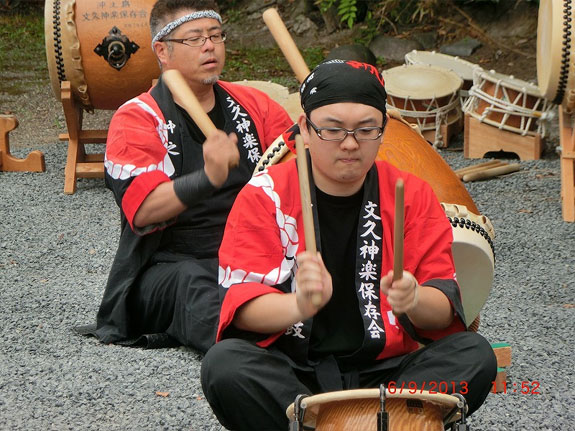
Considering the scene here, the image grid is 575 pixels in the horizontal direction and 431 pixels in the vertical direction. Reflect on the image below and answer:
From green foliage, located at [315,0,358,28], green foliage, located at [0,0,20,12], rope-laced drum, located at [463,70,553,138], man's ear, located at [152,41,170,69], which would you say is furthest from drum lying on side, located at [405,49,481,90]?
green foliage, located at [0,0,20,12]

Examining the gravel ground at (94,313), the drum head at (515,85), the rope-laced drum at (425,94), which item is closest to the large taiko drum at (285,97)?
the gravel ground at (94,313)

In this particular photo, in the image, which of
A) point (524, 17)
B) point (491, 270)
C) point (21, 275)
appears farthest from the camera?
point (524, 17)

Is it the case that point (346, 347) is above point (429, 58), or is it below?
above

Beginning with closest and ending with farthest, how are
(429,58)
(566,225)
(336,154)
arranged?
(336,154)
(566,225)
(429,58)

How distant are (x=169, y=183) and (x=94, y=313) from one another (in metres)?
0.87

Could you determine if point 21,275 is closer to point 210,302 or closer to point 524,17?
point 210,302

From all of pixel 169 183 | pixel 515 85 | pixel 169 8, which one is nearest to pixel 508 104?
pixel 515 85

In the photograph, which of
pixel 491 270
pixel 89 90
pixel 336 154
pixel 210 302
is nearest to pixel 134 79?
pixel 89 90

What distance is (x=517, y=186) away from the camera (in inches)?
201

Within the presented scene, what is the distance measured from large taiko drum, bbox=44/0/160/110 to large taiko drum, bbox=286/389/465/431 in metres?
3.59

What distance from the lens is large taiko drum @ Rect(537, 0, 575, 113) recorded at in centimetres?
419

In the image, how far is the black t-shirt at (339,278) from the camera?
2.01 metres

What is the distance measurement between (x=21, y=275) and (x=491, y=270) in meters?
2.04
